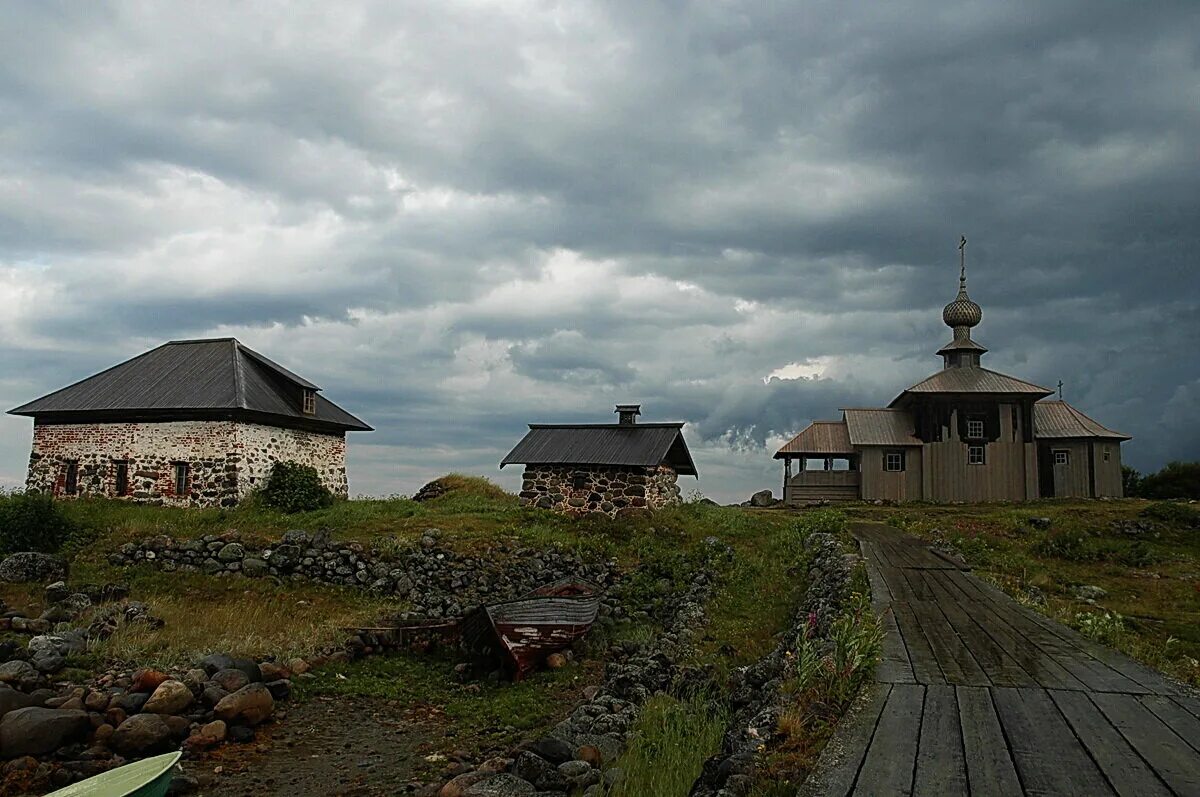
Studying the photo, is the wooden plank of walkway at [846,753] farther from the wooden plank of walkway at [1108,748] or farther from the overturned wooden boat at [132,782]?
the overturned wooden boat at [132,782]

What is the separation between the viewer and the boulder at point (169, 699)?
473 inches

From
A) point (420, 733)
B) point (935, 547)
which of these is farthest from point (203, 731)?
point (935, 547)

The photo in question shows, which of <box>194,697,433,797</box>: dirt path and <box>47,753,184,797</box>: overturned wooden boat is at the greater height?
<box>47,753,184,797</box>: overturned wooden boat

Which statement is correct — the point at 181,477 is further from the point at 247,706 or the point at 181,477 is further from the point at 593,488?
the point at 247,706

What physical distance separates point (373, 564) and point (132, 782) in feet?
47.4

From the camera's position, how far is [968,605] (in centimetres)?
1203

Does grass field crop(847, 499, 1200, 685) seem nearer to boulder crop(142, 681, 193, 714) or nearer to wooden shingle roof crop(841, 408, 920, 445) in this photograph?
wooden shingle roof crop(841, 408, 920, 445)

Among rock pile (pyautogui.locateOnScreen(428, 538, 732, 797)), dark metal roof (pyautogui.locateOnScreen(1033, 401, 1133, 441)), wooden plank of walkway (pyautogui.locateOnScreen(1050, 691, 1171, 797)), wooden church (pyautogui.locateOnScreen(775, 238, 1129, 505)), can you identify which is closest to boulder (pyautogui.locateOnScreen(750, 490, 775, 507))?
wooden church (pyautogui.locateOnScreen(775, 238, 1129, 505))

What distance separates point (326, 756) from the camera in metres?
11.6

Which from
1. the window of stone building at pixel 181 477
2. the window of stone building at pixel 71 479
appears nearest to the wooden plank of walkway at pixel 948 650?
the window of stone building at pixel 181 477

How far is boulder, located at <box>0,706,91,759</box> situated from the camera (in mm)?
10672

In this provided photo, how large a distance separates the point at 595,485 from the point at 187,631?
15.1 m

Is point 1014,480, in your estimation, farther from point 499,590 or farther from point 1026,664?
point 1026,664

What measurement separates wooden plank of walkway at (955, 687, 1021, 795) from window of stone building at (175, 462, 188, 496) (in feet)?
84.8
